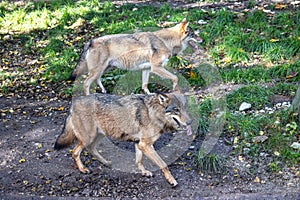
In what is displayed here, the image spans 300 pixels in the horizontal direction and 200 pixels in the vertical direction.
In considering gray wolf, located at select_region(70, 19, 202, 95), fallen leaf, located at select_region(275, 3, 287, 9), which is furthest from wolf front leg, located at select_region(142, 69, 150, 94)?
fallen leaf, located at select_region(275, 3, 287, 9)

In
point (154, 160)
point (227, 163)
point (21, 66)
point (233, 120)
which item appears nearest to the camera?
point (154, 160)

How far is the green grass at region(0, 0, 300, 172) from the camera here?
25.3ft

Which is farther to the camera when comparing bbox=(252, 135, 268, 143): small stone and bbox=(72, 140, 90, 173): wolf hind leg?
bbox=(252, 135, 268, 143): small stone

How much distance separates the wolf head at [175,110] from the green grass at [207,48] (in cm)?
80

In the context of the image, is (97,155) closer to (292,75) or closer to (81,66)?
(81,66)

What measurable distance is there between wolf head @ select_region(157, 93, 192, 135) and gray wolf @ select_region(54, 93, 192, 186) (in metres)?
0.01

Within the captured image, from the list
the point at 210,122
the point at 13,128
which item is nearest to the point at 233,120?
the point at 210,122

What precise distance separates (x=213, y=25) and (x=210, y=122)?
11.1ft

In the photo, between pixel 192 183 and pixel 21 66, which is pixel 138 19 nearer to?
pixel 21 66

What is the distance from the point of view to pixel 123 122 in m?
6.71

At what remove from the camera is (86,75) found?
983cm

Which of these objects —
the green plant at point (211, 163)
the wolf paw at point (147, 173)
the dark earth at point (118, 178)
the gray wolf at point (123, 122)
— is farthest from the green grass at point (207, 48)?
the gray wolf at point (123, 122)

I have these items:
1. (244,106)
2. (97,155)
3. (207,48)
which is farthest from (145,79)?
(97,155)

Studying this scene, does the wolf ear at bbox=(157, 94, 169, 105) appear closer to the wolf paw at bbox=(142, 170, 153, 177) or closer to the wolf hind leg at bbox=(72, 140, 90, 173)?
the wolf paw at bbox=(142, 170, 153, 177)
